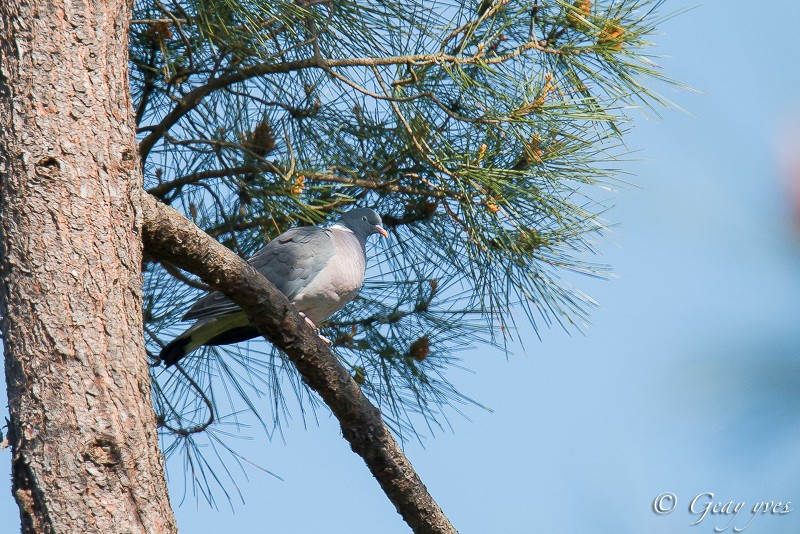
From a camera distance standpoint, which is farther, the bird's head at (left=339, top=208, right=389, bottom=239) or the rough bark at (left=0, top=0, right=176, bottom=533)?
the bird's head at (left=339, top=208, right=389, bottom=239)

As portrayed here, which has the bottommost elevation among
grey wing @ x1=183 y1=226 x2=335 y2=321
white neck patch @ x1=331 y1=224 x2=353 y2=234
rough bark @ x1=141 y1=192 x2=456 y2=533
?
rough bark @ x1=141 y1=192 x2=456 y2=533

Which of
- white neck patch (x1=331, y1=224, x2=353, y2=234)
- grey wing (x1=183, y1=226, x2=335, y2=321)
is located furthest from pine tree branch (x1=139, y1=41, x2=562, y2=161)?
white neck patch (x1=331, y1=224, x2=353, y2=234)

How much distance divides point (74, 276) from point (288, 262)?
0.89 m

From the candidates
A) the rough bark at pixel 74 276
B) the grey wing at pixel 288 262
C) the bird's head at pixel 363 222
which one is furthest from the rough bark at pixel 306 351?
the bird's head at pixel 363 222

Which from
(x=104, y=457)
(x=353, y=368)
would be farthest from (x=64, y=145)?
(x=353, y=368)

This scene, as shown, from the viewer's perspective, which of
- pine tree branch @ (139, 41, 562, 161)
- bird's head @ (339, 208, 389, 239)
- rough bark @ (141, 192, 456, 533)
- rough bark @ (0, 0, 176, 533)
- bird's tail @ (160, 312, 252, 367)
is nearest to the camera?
rough bark @ (0, 0, 176, 533)

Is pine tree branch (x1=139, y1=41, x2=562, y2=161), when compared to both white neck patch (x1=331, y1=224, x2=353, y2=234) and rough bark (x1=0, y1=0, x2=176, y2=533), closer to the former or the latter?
rough bark (x1=0, y1=0, x2=176, y2=533)

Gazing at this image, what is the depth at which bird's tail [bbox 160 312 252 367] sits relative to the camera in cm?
202

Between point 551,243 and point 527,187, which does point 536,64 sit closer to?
point 527,187

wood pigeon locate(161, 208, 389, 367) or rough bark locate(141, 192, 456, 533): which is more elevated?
wood pigeon locate(161, 208, 389, 367)

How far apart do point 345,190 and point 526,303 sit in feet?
1.69

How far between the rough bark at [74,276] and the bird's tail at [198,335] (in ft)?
2.11

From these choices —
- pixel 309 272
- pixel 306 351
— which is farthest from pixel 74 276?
pixel 309 272

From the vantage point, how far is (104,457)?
1215 mm
